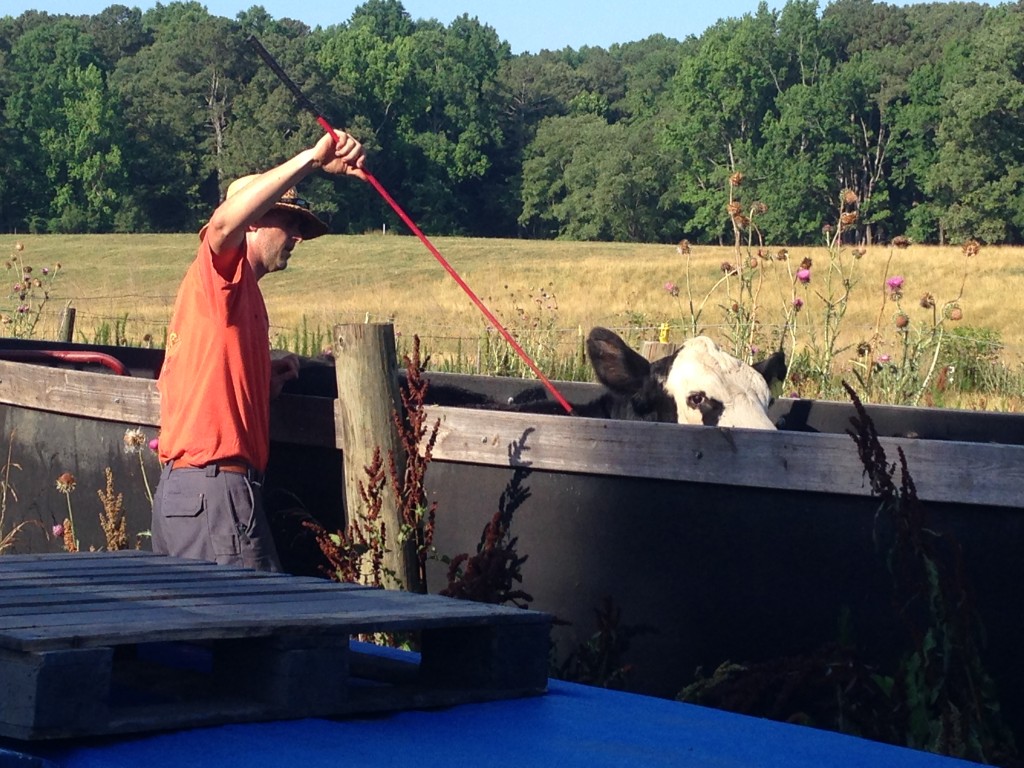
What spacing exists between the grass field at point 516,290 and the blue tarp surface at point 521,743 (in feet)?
22.7

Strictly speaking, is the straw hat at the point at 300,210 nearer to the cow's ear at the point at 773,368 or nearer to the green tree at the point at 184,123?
the cow's ear at the point at 773,368

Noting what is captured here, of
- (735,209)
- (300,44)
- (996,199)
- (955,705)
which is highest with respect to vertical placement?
(300,44)

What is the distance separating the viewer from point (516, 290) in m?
38.1

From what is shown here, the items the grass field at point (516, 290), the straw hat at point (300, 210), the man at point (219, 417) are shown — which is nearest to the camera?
the man at point (219, 417)

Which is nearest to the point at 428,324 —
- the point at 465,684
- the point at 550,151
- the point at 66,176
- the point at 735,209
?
the point at 735,209

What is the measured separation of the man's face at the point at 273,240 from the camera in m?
5.59

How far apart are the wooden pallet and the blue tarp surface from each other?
50 millimetres

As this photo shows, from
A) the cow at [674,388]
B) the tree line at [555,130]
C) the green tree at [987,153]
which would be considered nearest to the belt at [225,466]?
the cow at [674,388]

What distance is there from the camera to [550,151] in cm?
10725

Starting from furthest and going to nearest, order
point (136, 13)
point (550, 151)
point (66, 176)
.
A: point (136, 13) → point (550, 151) → point (66, 176)

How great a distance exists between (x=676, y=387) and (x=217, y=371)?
9.24ft

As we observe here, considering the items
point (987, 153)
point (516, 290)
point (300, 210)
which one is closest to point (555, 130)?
point (987, 153)

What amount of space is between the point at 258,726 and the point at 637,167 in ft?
325

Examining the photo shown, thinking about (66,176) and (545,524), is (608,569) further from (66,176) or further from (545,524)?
(66,176)
